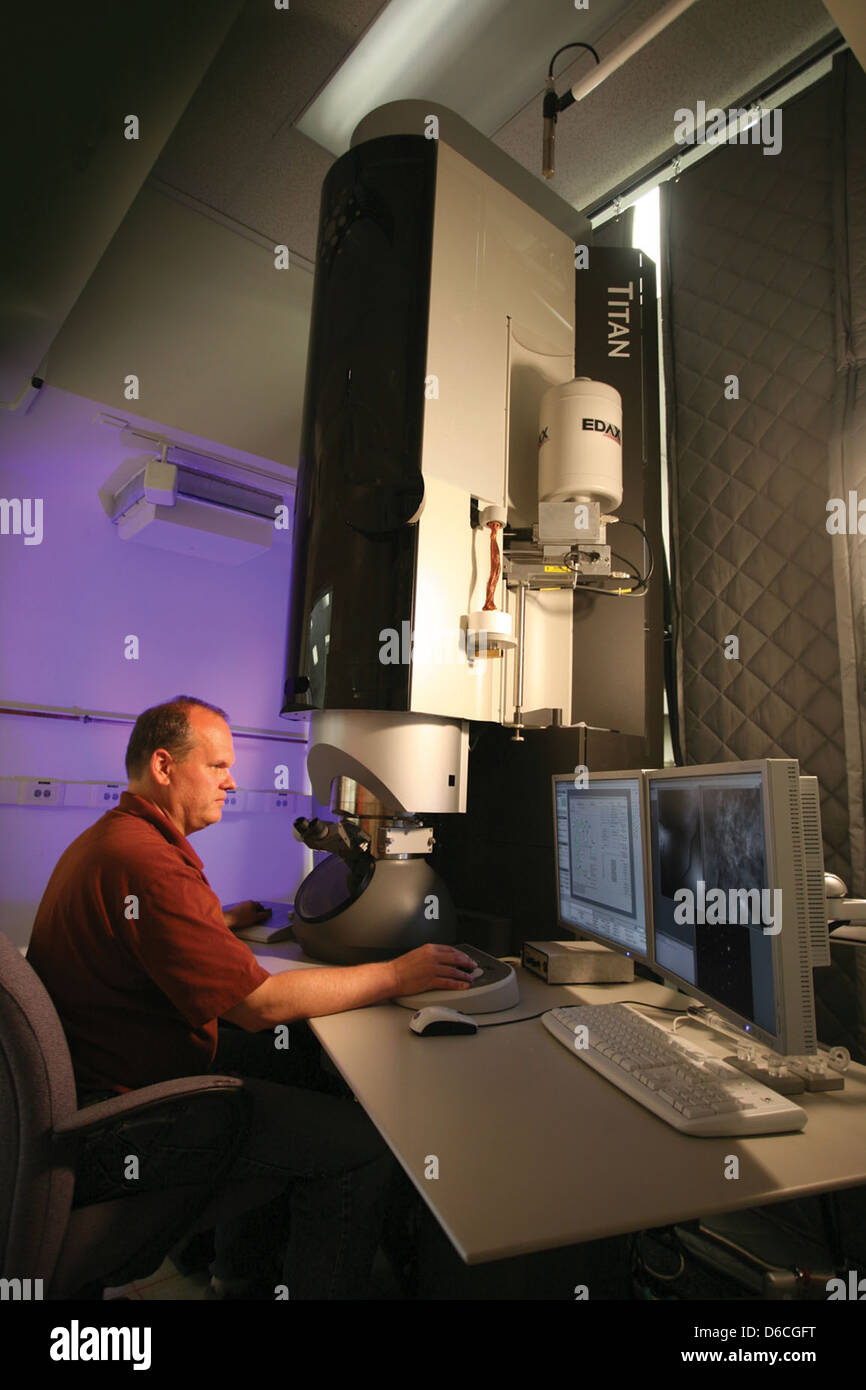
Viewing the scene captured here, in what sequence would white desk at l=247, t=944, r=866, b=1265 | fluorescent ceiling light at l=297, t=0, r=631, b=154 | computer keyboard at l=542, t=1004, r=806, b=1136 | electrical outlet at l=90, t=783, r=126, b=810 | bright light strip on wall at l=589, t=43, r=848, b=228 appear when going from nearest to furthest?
white desk at l=247, t=944, r=866, b=1265, computer keyboard at l=542, t=1004, r=806, b=1136, fluorescent ceiling light at l=297, t=0, r=631, b=154, bright light strip on wall at l=589, t=43, r=848, b=228, electrical outlet at l=90, t=783, r=126, b=810

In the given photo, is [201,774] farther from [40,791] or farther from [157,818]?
[40,791]

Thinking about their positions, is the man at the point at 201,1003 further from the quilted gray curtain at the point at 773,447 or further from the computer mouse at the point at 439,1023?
the quilted gray curtain at the point at 773,447

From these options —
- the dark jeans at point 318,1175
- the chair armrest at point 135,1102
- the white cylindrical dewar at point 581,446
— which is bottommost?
the dark jeans at point 318,1175

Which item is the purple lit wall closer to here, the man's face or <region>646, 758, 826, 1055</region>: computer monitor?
the man's face

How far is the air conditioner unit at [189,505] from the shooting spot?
2.46 m

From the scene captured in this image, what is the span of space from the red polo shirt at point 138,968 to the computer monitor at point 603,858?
62cm

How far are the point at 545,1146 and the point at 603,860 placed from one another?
2.05ft

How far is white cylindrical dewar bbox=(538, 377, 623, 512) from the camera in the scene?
1.44 meters

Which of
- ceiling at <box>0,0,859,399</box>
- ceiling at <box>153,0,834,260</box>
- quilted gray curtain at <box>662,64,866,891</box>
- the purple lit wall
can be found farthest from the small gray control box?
ceiling at <box>153,0,834,260</box>

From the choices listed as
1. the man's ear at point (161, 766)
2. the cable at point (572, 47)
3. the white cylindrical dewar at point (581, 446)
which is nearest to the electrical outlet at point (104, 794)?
the man's ear at point (161, 766)

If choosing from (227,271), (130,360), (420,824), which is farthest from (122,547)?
(420,824)

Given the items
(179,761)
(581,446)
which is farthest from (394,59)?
(179,761)

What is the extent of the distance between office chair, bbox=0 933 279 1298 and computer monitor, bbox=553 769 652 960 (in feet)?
2.23
